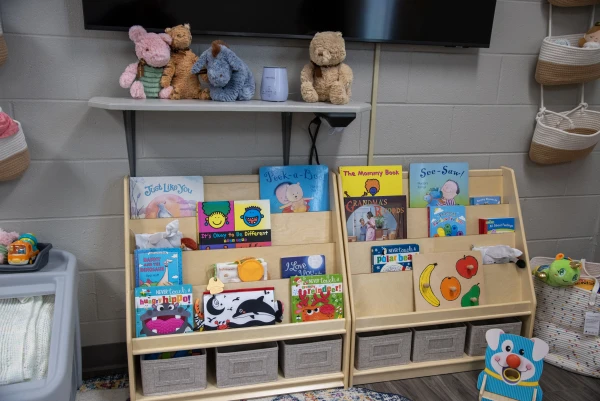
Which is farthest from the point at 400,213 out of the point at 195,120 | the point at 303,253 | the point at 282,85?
the point at 195,120

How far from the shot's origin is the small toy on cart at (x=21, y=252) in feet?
5.36

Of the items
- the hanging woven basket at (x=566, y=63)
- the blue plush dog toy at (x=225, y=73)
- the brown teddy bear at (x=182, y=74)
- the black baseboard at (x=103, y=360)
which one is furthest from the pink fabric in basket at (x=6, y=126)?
the hanging woven basket at (x=566, y=63)

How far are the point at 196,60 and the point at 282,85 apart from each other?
297mm

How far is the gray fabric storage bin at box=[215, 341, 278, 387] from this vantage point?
1.76 m

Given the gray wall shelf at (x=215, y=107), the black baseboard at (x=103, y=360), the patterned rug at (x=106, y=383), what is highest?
the gray wall shelf at (x=215, y=107)

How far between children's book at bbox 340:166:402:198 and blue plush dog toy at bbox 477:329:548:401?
0.63m

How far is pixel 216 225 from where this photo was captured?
1854 millimetres

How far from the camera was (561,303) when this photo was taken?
6.74 feet

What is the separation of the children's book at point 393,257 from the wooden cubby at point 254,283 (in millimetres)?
153

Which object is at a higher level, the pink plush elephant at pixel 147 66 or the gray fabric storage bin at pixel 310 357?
the pink plush elephant at pixel 147 66

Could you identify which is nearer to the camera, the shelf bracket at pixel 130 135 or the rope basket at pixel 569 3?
the shelf bracket at pixel 130 135

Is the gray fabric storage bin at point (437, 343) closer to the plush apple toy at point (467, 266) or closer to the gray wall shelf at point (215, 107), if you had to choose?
the plush apple toy at point (467, 266)

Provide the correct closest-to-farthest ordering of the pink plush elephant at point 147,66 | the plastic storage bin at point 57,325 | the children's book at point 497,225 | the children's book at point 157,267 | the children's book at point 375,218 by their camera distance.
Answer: the plastic storage bin at point 57,325 → the pink plush elephant at point 147,66 → the children's book at point 157,267 → the children's book at point 375,218 → the children's book at point 497,225

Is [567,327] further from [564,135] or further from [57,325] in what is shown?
[57,325]
